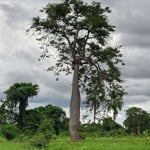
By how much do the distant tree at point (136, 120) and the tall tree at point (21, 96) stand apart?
44.5 ft

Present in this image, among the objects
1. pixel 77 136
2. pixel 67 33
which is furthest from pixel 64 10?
pixel 77 136

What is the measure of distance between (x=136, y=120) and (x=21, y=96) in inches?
643

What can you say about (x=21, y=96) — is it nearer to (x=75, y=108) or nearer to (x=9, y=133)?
(x=9, y=133)

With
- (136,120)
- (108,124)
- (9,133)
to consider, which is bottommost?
(9,133)

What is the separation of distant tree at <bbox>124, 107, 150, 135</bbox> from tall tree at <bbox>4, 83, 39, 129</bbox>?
1355cm

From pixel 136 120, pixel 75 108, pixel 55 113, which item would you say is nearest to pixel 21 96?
pixel 55 113

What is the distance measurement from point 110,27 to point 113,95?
3.82m

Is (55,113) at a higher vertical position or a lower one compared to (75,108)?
higher

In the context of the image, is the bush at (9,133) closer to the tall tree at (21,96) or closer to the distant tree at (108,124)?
the distant tree at (108,124)

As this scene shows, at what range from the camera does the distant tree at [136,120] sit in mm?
68875

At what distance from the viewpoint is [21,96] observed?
62344mm

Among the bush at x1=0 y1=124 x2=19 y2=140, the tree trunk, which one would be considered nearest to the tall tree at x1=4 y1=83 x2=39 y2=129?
the bush at x1=0 y1=124 x2=19 y2=140

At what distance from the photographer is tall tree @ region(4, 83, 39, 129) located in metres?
62.2

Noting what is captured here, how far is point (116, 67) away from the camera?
29703 millimetres
